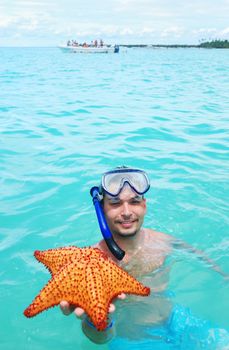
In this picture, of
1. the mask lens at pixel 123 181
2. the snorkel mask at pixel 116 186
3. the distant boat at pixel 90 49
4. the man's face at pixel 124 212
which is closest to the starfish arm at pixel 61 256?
the snorkel mask at pixel 116 186

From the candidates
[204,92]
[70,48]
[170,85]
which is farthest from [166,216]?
[70,48]

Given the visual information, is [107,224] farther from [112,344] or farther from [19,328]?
[19,328]

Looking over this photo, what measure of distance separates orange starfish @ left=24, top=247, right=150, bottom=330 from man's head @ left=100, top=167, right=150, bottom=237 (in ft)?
2.11

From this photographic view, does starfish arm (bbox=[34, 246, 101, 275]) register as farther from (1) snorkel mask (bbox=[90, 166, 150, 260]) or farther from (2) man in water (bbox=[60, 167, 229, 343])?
(2) man in water (bbox=[60, 167, 229, 343])

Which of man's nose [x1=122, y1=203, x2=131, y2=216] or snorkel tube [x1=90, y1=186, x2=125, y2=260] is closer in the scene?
snorkel tube [x1=90, y1=186, x2=125, y2=260]

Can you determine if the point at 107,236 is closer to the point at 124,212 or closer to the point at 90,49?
the point at 124,212

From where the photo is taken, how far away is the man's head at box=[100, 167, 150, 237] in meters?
3.92

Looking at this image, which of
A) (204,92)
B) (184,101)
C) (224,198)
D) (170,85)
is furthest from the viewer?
(170,85)

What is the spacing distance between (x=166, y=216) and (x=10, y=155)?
436 cm

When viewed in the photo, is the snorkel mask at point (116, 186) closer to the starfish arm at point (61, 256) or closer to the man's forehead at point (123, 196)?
the man's forehead at point (123, 196)

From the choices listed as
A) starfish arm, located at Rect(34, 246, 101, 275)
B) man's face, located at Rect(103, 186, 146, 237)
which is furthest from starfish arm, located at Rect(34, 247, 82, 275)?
man's face, located at Rect(103, 186, 146, 237)

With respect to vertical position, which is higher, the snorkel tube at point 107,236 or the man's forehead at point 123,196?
the man's forehead at point 123,196

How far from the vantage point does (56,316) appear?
15.2 feet

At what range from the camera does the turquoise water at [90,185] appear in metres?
4.92
